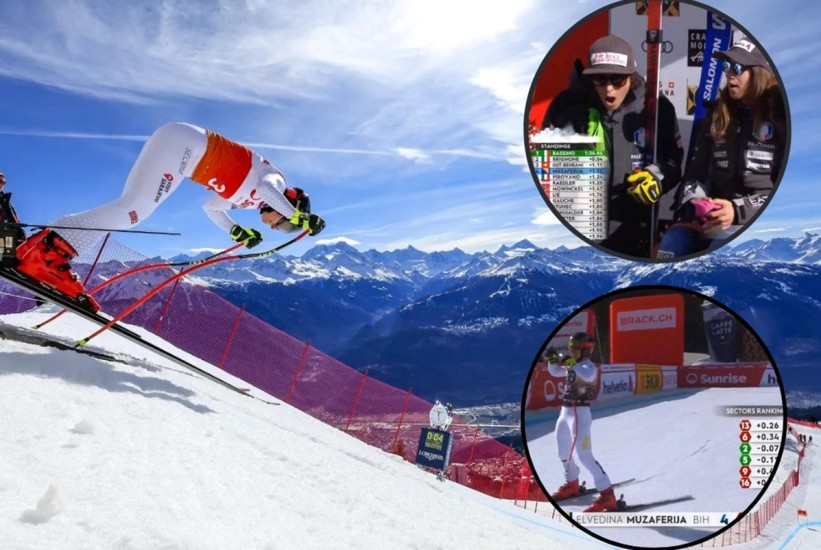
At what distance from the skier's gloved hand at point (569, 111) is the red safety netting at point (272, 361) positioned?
9.57 metres

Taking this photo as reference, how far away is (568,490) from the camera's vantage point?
436cm

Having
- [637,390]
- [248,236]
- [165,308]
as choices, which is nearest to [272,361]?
[165,308]

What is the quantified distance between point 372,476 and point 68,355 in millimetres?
2681

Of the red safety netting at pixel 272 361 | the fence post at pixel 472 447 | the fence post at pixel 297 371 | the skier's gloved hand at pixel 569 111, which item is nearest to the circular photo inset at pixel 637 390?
the skier's gloved hand at pixel 569 111

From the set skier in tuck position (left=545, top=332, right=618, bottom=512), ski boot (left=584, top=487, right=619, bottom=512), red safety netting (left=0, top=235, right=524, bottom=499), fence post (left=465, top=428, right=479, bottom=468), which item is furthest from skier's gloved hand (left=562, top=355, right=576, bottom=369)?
fence post (left=465, top=428, right=479, bottom=468)

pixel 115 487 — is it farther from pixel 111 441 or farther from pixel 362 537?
pixel 362 537

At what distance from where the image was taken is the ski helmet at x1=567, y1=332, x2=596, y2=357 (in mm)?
4234

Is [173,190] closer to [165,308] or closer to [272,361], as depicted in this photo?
[165,308]

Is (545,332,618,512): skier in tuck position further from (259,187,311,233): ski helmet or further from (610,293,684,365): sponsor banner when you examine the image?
(259,187,311,233): ski helmet

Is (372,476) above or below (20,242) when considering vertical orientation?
below

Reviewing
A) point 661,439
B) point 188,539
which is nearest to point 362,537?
point 188,539

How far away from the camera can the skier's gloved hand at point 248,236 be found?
7.00 meters

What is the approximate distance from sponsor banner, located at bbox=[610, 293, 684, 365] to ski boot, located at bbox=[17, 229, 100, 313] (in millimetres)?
4825

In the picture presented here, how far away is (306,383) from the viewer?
14656mm
